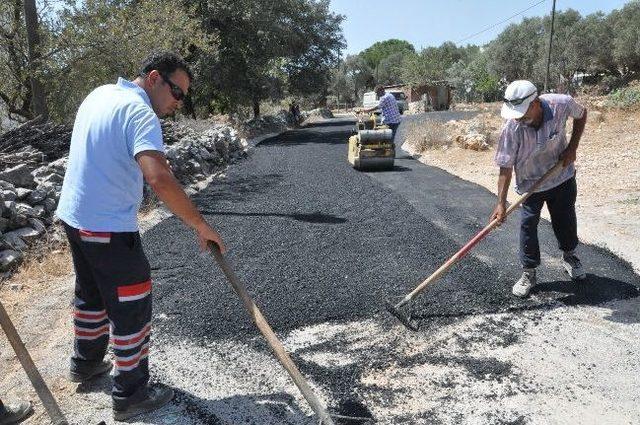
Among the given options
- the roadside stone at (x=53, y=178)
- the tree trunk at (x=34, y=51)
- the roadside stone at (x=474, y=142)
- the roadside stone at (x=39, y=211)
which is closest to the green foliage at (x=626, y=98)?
the roadside stone at (x=474, y=142)

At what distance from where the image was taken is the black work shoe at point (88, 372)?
2.79 m

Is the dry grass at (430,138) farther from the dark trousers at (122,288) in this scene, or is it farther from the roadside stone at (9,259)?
the dark trousers at (122,288)

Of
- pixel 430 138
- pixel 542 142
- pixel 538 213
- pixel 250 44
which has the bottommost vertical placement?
pixel 430 138

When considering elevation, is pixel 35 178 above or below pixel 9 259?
above

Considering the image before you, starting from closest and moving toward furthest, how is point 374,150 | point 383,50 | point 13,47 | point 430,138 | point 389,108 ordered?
1. point 13,47
2. point 374,150
3. point 389,108
4. point 430,138
5. point 383,50

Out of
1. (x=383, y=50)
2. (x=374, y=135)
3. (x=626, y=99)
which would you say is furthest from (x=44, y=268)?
(x=383, y=50)

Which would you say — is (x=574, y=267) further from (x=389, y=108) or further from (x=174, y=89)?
(x=389, y=108)

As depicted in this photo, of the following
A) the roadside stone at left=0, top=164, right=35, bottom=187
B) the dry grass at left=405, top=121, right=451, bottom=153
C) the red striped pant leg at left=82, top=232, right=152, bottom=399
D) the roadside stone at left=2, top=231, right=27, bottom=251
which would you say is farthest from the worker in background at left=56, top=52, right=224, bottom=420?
the dry grass at left=405, top=121, right=451, bottom=153

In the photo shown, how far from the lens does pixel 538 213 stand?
12.2ft

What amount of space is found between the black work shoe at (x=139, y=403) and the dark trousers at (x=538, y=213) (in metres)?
2.63

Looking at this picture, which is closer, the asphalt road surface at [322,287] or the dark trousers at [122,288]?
the dark trousers at [122,288]

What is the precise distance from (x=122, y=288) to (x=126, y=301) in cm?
6

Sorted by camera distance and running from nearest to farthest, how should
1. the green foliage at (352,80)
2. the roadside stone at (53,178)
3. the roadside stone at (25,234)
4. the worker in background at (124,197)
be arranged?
the worker in background at (124,197), the roadside stone at (25,234), the roadside stone at (53,178), the green foliage at (352,80)

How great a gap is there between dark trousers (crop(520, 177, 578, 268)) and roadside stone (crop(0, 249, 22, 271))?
425 cm
